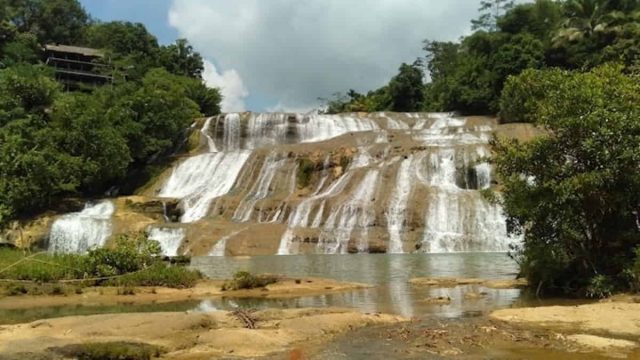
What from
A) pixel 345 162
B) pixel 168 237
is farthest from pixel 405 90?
pixel 168 237

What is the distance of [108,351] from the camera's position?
9953 millimetres

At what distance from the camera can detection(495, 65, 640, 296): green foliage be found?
15.9 meters

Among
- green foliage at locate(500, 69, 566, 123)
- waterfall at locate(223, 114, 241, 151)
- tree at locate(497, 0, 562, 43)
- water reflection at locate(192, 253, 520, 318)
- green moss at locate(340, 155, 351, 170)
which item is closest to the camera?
water reflection at locate(192, 253, 520, 318)

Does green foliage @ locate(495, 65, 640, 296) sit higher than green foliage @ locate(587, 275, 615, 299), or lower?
higher

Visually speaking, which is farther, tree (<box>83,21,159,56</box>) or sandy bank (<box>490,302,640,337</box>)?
tree (<box>83,21,159,56</box>)

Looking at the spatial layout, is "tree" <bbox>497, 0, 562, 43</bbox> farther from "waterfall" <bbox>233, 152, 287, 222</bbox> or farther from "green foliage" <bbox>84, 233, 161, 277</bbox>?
"green foliage" <bbox>84, 233, 161, 277</bbox>

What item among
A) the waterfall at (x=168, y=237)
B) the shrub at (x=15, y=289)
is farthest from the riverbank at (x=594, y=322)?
the waterfall at (x=168, y=237)

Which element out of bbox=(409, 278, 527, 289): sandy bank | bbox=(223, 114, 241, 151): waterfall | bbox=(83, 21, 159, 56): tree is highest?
bbox=(83, 21, 159, 56): tree

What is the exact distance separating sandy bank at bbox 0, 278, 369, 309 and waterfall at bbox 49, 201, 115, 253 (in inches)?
805

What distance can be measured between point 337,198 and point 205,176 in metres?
13.8

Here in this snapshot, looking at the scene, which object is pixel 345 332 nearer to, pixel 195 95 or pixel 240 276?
pixel 240 276

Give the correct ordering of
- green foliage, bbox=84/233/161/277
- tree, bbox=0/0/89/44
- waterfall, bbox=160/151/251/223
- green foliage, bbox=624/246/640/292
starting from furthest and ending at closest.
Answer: tree, bbox=0/0/89/44, waterfall, bbox=160/151/251/223, green foliage, bbox=84/233/161/277, green foliage, bbox=624/246/640/292

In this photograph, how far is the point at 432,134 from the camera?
51312 mm

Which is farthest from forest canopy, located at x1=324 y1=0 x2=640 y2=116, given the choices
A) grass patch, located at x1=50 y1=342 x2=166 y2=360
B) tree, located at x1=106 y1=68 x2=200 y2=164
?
grass patch, located at x1=50 y1=342 x2=166 y2=360
